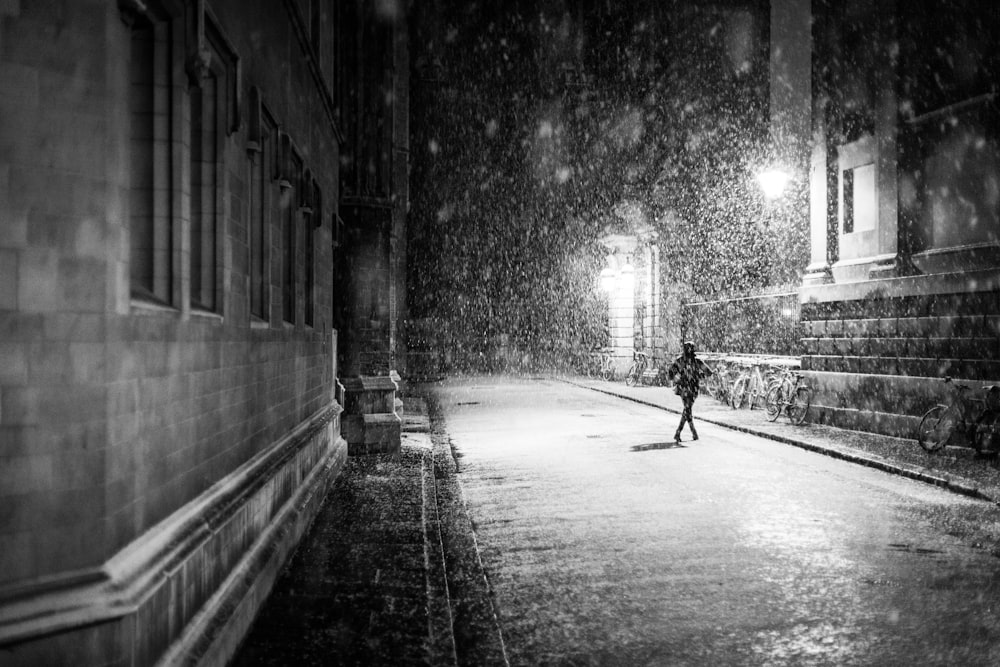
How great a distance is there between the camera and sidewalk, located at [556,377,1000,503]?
10.4 meters

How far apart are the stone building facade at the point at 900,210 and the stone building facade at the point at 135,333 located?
11.2 m

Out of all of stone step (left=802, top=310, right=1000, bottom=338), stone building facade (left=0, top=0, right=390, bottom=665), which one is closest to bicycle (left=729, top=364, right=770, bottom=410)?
Answer: stone step (left=802, top=310, right=1000, bottom=338)

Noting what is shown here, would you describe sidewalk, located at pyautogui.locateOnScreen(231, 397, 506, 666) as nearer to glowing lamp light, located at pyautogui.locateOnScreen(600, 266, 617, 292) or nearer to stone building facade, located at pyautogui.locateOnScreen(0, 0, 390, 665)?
stone building facade, located at pyautogui.locateOnScreen(0, 0, 390, 665)

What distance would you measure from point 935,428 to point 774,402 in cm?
516

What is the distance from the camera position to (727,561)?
693 cm

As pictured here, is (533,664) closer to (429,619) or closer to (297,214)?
(429,619)

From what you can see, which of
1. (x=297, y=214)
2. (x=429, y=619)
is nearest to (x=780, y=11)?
(x=297, y=214)

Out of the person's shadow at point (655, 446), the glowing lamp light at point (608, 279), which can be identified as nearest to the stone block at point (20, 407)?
the person's shadow at point (655, 446)

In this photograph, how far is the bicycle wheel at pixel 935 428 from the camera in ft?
42.0

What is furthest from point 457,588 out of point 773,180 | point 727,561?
point 773,180

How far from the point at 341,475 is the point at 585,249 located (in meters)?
38.8

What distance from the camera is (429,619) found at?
17.4 ft

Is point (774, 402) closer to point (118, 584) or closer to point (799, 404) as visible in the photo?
point (799, 404)

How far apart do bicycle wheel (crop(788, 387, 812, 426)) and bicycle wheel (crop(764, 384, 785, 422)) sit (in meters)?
0.35
